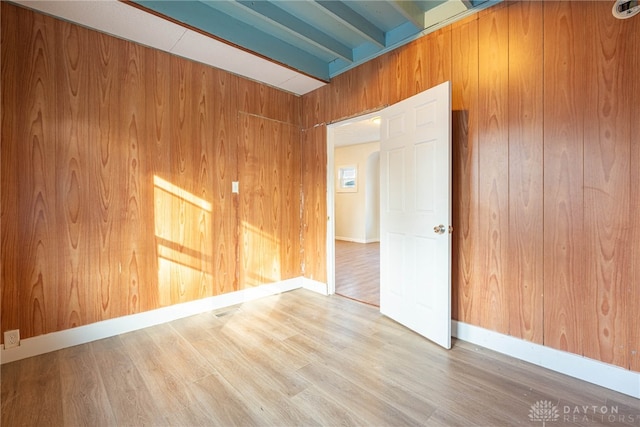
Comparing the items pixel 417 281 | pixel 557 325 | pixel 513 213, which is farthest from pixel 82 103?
pixel 557 325

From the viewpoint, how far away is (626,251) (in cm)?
171

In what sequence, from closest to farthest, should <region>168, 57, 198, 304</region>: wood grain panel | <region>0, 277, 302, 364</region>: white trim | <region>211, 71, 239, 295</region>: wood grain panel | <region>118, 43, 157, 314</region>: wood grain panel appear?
1. <region>0, 277, 302, 364</region>: white trim
2. <region>118, 43, 157, 314</region>: wood grain panel
3. <region>168, 57, 198, 304</region>: wood grain panel
4. <region>211, 71, 239, 295</region>: wood grain panel

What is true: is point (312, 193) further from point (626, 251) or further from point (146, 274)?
point (626, 251)

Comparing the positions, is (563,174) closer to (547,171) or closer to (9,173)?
(547,171)

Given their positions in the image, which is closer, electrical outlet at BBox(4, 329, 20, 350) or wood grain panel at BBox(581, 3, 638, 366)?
wood grain panel at BBox(581, 3, 638, 366)

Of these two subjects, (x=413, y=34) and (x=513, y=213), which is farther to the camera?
(x=413, y=34)

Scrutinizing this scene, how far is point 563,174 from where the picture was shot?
1900 millimetres

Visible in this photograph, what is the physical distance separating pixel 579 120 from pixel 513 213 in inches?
28.2

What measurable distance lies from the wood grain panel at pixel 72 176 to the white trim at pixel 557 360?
3.23 meters

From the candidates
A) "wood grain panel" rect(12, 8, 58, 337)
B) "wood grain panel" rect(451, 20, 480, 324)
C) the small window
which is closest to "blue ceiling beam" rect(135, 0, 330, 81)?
"wood grain panel" rect(12, 8, 58, 337)

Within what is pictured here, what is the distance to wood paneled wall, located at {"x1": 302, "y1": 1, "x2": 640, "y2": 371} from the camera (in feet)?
5.64

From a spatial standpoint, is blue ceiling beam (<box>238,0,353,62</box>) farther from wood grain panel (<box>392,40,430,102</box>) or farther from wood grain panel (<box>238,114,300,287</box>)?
wood grain panel (<box>238,114,300,287</box>)

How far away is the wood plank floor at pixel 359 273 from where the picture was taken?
139 inches

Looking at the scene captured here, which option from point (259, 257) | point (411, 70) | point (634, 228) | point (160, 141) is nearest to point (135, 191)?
point (160, 141)
